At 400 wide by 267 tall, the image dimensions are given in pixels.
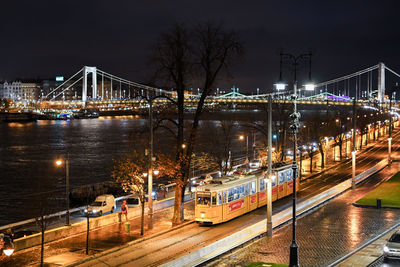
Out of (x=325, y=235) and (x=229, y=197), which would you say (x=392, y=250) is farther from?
(x=229, y=197)

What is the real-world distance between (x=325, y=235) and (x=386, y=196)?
38.0 feet

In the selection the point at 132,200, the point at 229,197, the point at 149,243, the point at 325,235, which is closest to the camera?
the point at 149,243

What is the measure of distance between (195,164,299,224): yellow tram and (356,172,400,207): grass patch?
21.3 feet

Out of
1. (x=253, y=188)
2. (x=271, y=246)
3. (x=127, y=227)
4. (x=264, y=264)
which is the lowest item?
(x=127, y=227)

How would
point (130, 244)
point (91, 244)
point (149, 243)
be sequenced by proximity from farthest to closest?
point (91, 244), point (149, 243), point (130, 244)

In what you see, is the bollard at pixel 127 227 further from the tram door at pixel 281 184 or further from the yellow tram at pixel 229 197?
the tram door at pixel 281 184

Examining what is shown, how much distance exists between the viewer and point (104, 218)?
27672 millimetres

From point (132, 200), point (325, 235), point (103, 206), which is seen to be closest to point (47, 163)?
point (132, 200)

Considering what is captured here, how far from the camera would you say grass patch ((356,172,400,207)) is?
31.1m

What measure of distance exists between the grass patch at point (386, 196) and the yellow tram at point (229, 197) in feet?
21.3

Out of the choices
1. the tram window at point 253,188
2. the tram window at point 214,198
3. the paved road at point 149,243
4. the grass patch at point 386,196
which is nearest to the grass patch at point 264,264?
the paved road at point 149,243

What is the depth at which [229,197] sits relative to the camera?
2708 cm

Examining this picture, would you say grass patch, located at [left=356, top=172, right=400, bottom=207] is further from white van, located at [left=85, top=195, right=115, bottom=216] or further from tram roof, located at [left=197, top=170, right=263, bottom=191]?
white van, located at [left=85, top=195, right=115, bottom=216]

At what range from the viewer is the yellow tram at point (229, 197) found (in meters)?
26.1
